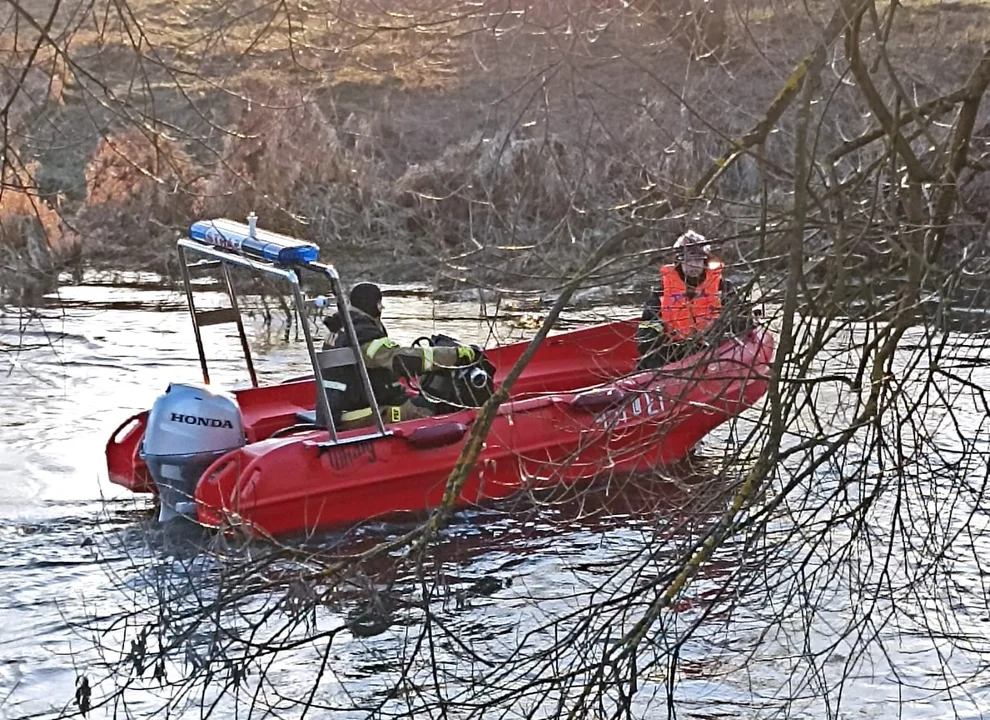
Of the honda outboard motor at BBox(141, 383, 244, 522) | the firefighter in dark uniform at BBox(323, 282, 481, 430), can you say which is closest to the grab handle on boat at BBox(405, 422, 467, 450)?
the firefighter in dark uniform at BBox(323, 282, 481, 430)

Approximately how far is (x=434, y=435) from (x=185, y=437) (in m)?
1.23

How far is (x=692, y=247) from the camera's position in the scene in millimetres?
3561

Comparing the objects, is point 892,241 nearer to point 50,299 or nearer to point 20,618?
point 20,618

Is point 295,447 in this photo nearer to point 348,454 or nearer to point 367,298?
point 348,454

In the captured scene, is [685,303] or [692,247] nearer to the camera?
[692,247]

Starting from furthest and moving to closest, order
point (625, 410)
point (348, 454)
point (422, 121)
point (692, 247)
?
point (422, 121) < point (348, 454) < point (625, 410) < point (692, 247)

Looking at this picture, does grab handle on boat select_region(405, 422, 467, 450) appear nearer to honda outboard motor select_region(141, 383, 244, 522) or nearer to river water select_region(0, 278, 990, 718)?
river water select_region(0, 278, 990, 718)

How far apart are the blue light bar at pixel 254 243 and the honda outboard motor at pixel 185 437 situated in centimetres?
77

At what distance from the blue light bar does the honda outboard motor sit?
77 centimetres

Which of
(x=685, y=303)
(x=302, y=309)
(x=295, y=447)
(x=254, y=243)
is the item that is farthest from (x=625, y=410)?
(x=295, y=447)

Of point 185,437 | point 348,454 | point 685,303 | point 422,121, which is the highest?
point 422,121

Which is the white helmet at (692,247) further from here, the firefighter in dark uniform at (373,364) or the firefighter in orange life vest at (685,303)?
the firefighter in dark uniform at (373,364)

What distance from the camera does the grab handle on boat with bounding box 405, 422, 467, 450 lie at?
786 centimetres

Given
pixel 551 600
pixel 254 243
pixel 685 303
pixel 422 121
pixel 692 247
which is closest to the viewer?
pixel 692 247
